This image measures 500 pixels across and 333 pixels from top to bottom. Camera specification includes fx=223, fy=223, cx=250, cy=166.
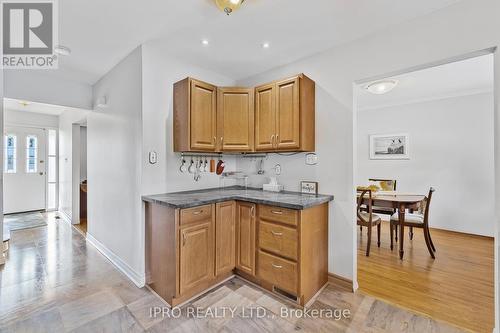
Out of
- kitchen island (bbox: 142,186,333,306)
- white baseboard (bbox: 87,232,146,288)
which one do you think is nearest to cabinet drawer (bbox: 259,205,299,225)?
kitchen island (bbox: 142,186,333,306)

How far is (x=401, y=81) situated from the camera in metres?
3.45

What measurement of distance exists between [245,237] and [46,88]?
3.43m

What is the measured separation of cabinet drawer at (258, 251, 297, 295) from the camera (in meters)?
2.00

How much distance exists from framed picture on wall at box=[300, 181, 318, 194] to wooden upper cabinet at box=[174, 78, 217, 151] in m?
1.12

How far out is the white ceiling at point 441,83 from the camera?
292cm

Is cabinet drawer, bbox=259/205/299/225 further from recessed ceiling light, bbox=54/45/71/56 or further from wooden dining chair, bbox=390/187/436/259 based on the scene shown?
recessed ceiling light, bbox=54/45/71/56

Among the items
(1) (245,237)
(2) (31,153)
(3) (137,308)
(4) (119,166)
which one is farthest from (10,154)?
(1) (245,237)

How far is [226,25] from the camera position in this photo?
6.64ft

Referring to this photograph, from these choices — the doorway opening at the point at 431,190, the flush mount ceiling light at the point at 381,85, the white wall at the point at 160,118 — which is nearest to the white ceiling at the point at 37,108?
the white wall at the point at 160,118

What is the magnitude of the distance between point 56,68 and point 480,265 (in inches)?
235

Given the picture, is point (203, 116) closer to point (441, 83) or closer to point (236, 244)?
point (236, 244)

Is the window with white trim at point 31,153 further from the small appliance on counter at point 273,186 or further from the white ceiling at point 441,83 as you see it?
the white ceiling at point 441,83

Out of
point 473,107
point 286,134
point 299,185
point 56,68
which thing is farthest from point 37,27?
point 473,107

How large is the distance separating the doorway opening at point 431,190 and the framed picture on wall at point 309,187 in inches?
17.4
